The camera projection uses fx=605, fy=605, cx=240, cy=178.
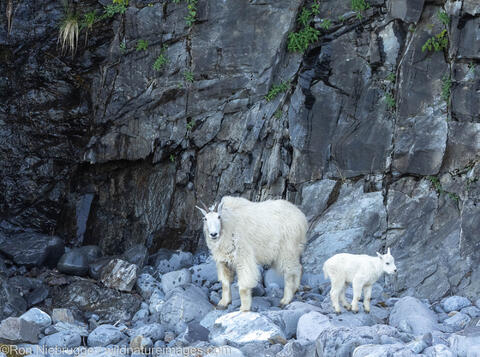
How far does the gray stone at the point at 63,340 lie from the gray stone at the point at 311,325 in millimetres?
3789

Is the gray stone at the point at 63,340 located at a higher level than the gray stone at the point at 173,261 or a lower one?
lower

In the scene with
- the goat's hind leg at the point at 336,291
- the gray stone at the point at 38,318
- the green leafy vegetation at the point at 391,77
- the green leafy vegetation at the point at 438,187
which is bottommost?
the gray stone at the point at 38,318

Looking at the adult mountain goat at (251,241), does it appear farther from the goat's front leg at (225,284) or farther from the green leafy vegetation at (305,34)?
the green leafy vegetation at (305,34)

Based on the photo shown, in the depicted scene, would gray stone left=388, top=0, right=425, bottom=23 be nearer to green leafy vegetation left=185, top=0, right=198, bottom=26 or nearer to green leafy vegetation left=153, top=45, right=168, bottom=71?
green leafy vegetation left=185, top=0, right=198, bottom=26

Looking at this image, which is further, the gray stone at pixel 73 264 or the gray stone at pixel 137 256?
the gray stone at pixel 137 256

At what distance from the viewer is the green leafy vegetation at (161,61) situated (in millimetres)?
16594

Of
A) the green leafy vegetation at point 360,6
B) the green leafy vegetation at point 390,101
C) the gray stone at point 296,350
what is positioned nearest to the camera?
the gray stone at point 296,350

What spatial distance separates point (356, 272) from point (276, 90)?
6.71 metres

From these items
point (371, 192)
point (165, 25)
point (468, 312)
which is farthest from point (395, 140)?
point (165, 25)

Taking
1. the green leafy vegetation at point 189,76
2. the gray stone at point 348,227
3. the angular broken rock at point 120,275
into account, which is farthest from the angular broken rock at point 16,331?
the green leafy vegetation at point 189,76

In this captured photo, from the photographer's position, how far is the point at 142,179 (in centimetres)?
1730

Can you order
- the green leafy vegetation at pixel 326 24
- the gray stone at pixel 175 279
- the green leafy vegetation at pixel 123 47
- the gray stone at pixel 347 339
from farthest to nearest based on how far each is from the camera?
the green leafy vegetation at pixel 123 47 → the green leafy vegetation at pixel 326 24 → the gray stone at pixel 175 279 → the gray stone at pixel 347 339

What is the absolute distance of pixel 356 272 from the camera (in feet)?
33.8

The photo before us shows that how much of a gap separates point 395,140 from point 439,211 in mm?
1953
